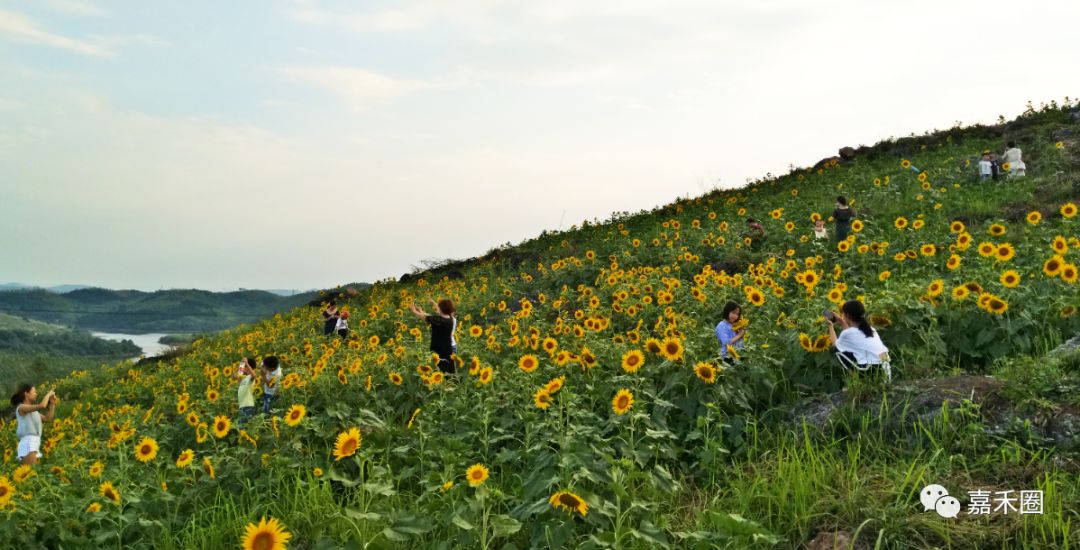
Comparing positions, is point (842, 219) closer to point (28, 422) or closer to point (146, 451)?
point (146, 451)

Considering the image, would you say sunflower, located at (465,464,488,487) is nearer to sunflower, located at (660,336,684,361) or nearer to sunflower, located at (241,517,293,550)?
sunflower, located at (241,517,293,550)

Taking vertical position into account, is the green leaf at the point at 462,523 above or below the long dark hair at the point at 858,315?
below

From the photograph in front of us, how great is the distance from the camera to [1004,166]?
1720cm

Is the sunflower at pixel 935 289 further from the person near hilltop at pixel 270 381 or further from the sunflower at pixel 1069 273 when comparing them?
the person near hilltop at pixel 270 381

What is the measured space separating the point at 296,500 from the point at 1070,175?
18662 mm

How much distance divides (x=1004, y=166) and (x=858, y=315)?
15.3 m

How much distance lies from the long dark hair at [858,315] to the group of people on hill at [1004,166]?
1518cm

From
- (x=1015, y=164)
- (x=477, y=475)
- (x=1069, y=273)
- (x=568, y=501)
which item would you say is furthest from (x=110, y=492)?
(x=1015, y=164)

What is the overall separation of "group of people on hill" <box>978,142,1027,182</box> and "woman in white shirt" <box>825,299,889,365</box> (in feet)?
49.9

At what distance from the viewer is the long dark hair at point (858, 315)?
5.51m

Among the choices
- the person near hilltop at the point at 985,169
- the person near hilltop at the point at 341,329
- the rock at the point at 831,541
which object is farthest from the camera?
the person near hilltop at the point at 985,169

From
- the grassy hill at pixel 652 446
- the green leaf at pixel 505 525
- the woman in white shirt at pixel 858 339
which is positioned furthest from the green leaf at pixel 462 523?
the woman in white shirt at pixel 858 339

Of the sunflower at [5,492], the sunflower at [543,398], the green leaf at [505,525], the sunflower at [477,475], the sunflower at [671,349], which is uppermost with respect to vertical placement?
the sunflower at [671,349]

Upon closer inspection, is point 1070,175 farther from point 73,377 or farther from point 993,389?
point 73,377
